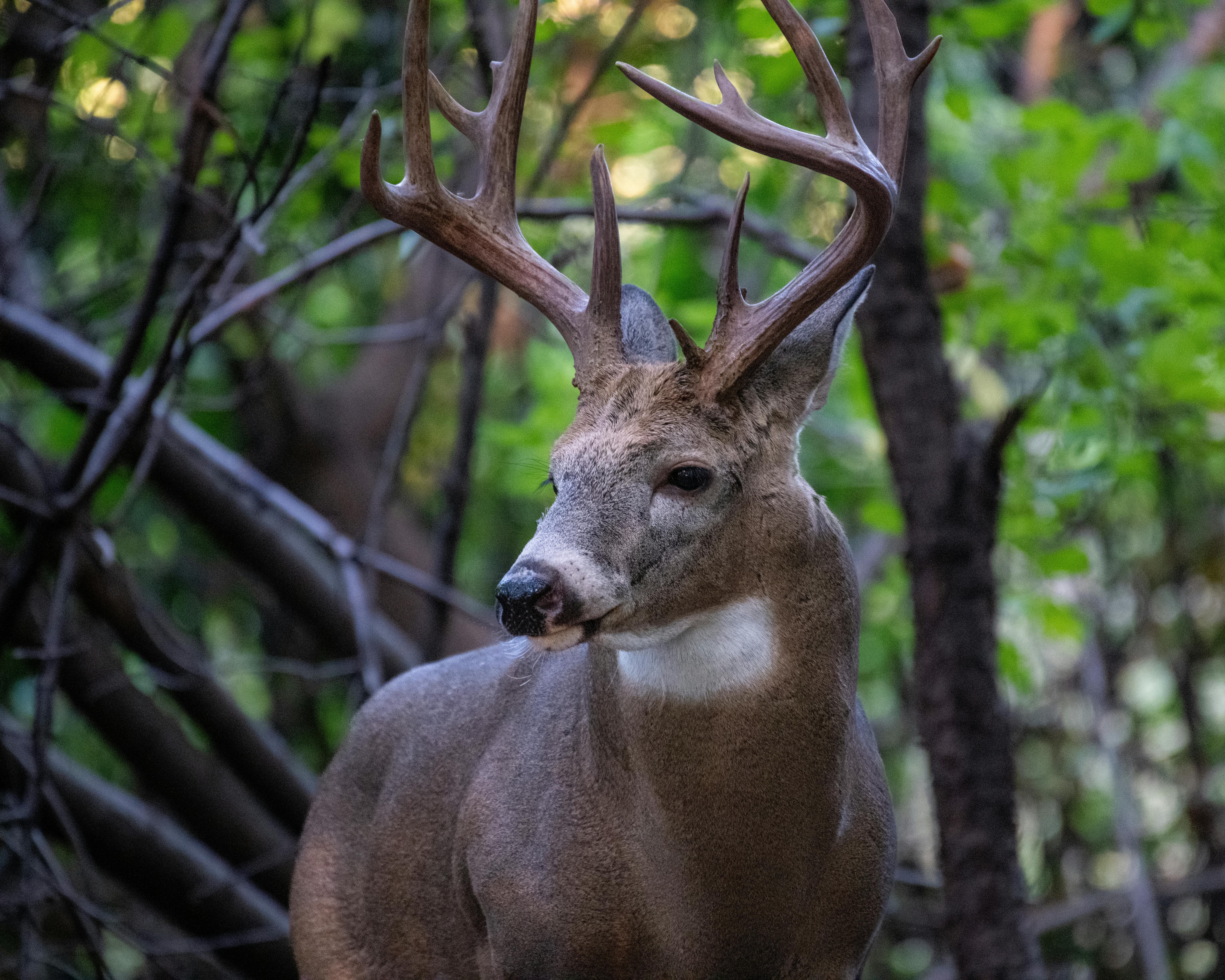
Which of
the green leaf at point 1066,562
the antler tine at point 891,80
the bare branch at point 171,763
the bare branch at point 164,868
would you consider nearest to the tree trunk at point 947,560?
the green leaf at point 1066,562

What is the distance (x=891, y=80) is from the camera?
2732mm

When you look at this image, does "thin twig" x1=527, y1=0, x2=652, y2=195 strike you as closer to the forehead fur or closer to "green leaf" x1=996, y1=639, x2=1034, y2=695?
"green leaf" x1=996, y1=639, x2=1034, y2=695

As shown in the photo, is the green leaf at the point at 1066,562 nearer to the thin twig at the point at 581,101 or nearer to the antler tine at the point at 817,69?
the thin twig at the point at 581,101

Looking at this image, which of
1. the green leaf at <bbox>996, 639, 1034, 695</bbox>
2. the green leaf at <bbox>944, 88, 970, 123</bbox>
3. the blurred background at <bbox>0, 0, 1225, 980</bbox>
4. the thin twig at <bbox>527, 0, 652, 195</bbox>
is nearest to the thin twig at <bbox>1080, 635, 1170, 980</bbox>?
the blurred background at <bbox>0, 0, 1225, 980</bbox>

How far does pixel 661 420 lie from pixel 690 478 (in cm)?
12

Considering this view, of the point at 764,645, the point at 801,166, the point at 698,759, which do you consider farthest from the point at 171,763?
the point at 801,166

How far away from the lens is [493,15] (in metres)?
6.07

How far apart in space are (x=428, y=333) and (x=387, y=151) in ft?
2.49

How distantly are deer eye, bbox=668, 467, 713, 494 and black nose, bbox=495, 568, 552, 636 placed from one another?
35 centimetres

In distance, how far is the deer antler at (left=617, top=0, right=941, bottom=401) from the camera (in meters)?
2.49

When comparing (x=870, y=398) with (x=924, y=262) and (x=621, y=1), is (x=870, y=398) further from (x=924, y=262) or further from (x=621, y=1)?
(x=621, y=1)

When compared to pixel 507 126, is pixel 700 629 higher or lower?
lower

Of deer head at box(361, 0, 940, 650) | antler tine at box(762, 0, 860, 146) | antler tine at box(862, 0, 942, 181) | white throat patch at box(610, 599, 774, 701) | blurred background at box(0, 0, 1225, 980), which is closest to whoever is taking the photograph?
deer head at box(361, 0, 940, 650)

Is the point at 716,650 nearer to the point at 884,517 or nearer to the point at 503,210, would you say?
the point at 503,210
